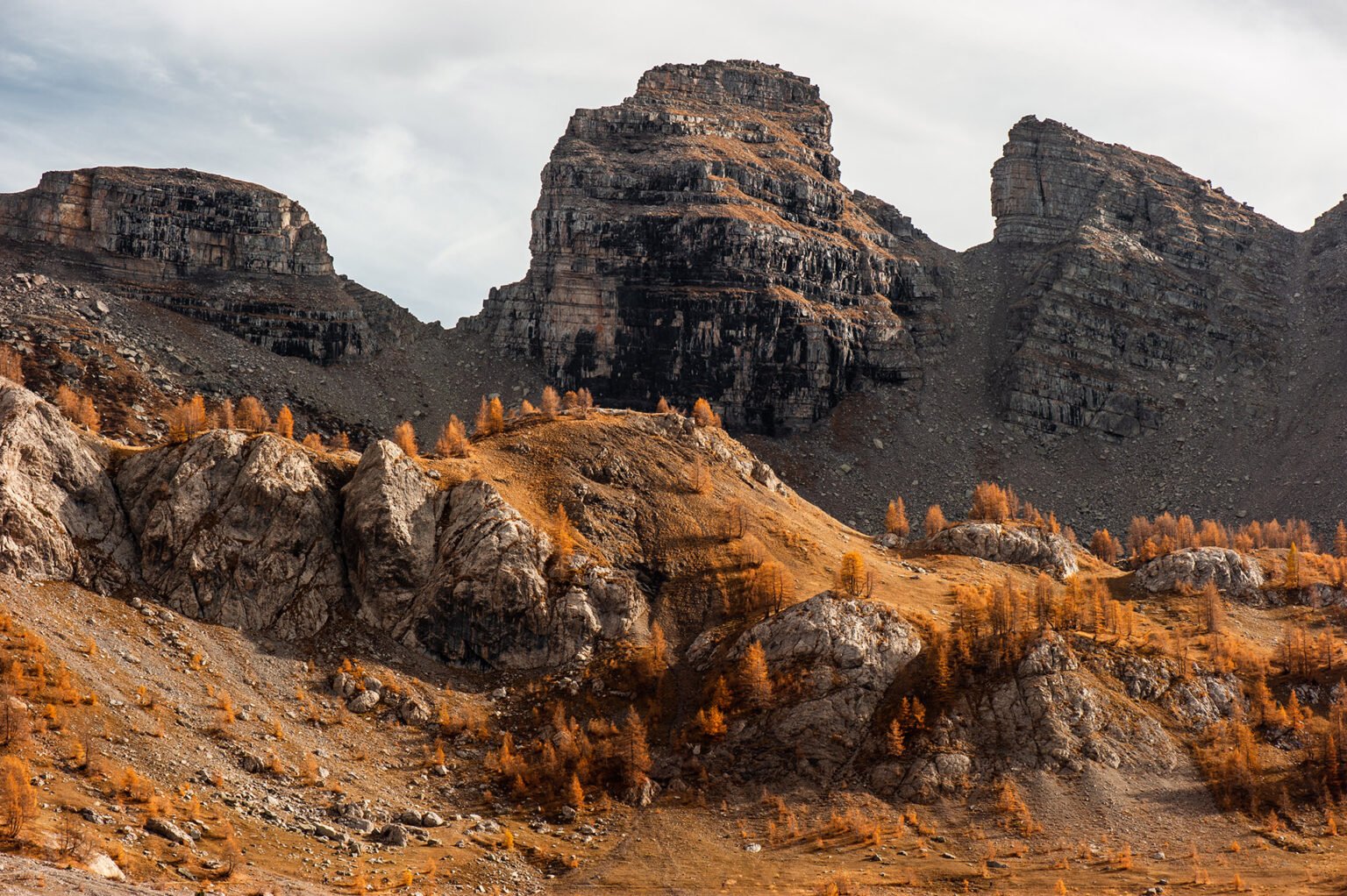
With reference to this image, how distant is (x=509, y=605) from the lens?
106375 millimetres

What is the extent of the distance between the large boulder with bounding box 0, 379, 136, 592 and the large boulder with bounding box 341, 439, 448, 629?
1740 cm

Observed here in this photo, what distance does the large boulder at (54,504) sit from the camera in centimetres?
9831

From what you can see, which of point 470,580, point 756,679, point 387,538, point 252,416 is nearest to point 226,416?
point 252,416

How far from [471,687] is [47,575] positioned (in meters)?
33.0

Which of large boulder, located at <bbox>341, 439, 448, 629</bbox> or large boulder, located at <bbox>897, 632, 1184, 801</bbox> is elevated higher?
large boulder, located at <bbox>341, 439, 448, 629</bbox>

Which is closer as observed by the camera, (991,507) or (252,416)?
(252,416)

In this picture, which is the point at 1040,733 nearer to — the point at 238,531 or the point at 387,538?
the point at 387,538

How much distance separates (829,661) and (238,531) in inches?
1927

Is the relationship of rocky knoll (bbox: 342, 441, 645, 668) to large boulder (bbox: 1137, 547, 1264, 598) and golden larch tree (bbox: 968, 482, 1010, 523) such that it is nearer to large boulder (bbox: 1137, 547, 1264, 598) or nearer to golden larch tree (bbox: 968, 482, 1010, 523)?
large boulder (bbox: 1137, 547, 1264, 598)

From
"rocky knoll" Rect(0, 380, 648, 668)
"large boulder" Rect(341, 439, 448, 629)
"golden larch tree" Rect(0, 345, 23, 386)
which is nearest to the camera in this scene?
"rocky knoll" Rect(0, 380, 648, 668)

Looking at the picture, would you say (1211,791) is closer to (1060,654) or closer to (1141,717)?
(1141,717)

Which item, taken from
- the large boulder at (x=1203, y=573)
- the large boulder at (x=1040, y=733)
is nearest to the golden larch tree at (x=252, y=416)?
the large boulder at (x=1040, y=733)

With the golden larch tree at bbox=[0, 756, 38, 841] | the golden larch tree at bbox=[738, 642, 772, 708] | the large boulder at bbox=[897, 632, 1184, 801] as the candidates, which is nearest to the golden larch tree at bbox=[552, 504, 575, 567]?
the golden larch tree at bbox=[738, 642, 772, 708]

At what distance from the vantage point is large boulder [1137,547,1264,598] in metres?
125
